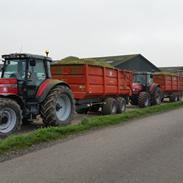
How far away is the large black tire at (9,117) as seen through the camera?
10078mm

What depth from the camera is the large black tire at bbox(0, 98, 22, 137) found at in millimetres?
10078

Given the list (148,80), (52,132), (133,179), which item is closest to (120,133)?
(52,132)

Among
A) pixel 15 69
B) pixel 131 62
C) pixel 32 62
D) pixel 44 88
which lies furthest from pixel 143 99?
pixel 131 62

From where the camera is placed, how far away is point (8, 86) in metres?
11.0

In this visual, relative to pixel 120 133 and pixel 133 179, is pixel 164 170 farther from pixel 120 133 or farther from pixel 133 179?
pixel 120 133

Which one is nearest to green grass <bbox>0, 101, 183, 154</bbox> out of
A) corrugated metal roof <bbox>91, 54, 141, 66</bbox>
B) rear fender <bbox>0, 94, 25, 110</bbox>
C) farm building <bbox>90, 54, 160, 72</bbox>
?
rear fender <bbox>0, 94, 25, 110</bbox>

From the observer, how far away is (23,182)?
5.81 metres

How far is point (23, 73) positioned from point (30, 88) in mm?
502

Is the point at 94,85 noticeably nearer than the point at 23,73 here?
No

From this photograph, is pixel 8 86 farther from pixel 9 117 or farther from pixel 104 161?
pixel 104 161

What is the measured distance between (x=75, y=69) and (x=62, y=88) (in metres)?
2.56

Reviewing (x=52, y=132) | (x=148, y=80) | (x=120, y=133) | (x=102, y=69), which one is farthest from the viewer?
(x=148, y=80)

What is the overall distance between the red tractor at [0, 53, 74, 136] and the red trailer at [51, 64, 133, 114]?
2.40m

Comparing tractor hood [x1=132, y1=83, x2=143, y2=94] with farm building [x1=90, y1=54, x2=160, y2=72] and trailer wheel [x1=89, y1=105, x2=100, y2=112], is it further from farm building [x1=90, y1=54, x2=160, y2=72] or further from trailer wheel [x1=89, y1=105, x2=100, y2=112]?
farm building [x1=90, y1=54, x2=160, y2=72]
